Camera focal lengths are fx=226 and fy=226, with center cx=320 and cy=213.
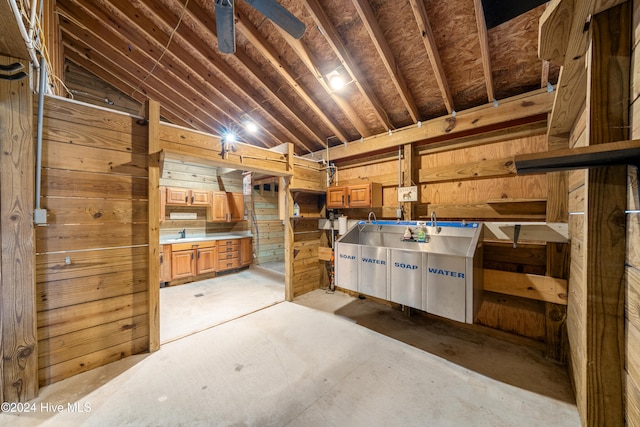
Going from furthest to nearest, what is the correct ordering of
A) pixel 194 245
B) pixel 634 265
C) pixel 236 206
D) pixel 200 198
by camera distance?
1. pixel 236 206
2. pixel 200 198
3. pixel 194 245
4. pixel 634 265

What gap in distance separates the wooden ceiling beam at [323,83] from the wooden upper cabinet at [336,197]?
2.79 ft

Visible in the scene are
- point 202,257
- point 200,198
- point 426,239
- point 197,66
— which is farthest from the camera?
point 200,198

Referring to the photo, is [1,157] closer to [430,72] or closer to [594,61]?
[594,61]

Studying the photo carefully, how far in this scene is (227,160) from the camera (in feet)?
9.19

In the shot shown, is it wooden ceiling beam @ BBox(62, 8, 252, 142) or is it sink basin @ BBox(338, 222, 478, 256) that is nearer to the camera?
sink basin @ BBox(338, 222, 478, 256)

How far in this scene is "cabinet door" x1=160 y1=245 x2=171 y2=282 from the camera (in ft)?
14.0

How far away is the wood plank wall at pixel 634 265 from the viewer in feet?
2.85

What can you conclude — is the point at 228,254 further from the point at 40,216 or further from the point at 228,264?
the point at 40,216

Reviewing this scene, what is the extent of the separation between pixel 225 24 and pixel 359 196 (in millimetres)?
2455

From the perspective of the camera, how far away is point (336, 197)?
369cm

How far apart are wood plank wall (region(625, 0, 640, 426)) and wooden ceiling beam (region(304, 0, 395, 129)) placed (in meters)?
1.94

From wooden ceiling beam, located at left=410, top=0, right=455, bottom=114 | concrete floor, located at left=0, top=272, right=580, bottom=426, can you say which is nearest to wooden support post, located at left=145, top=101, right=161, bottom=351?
concrete floor, located at left=0, top=272, right=580, bottom=426

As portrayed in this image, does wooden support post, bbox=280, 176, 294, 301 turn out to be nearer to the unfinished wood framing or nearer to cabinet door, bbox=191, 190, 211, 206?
the unfinished wood framing

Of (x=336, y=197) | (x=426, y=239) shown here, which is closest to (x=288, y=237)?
(x=336, y=197)
